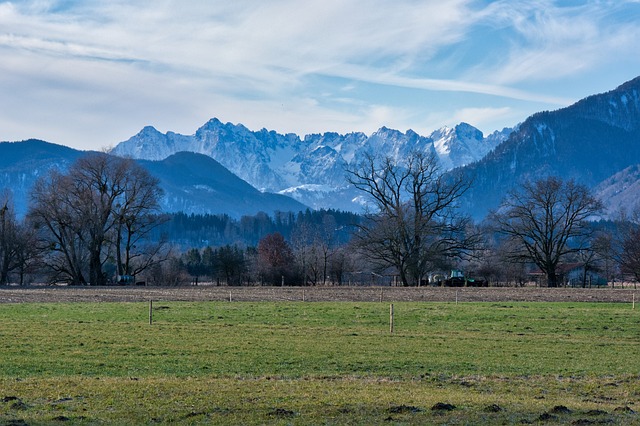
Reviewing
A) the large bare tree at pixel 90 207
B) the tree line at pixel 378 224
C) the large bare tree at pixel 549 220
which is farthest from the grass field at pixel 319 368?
the large bare tree at pixel 549 220

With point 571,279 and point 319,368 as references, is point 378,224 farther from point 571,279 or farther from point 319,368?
point 319,368

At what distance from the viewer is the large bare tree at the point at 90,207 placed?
9075cm

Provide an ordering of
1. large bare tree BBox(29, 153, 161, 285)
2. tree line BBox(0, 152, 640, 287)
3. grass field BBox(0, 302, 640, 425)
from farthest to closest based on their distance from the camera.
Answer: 1. large bare tree BBox(29, 153, 161, 285)
2. tree line BBox(0, 152, 640, 287)
3. grass field BBox(0, 302, 640, 425)

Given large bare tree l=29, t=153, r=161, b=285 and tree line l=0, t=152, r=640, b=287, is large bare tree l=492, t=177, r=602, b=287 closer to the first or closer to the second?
tree line l=0, t=152, r=640, b=287

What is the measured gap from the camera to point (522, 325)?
36.9 meters

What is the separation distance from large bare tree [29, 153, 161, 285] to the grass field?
165 ft

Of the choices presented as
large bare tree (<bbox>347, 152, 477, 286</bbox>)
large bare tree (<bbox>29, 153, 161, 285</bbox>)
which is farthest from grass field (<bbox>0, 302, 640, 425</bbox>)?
large bare tree (<bbox>29, 153, 161, 285</bbox>)

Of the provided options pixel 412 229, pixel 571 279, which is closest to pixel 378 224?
pixel 412 229

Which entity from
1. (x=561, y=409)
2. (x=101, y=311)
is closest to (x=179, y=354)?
(x=561, y=409)

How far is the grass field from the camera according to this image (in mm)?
14852

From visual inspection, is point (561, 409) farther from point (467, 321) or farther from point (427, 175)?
point (427, 175)

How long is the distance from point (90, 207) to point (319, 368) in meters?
74.8

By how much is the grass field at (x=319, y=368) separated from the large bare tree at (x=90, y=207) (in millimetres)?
50229

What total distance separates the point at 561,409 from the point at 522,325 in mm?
22598
